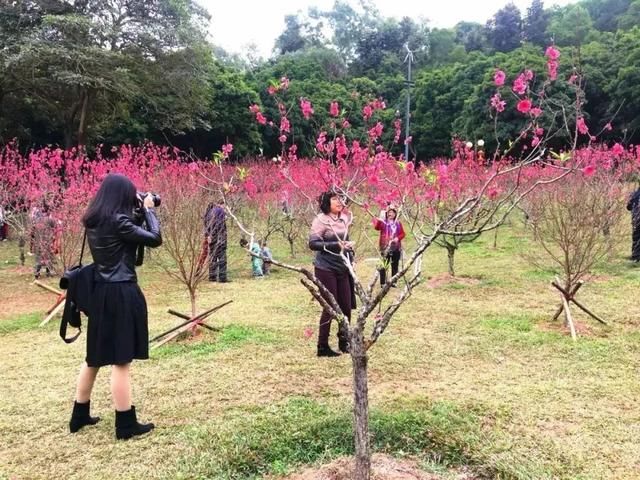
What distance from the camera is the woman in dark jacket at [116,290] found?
3.17 meters

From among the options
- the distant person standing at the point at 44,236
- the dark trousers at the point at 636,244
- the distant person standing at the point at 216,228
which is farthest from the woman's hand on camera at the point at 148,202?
the dark trousers at the point at 636,244

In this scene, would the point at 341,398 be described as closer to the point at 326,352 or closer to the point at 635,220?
the point at 326,352

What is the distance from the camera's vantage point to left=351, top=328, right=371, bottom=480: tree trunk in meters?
→ 2.66

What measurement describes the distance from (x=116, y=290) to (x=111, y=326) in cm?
21

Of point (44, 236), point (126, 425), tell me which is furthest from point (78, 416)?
point (44, 236)

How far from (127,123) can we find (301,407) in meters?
22.0

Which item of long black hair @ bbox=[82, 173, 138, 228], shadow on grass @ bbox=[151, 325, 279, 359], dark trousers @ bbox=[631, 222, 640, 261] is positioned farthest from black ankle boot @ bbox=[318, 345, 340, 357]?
dark trousers @ bbox=[631, 222, 640, 261]

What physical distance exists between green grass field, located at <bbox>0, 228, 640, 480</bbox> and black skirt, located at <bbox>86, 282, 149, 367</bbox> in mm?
558

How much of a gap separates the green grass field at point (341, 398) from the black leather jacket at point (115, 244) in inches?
40.3

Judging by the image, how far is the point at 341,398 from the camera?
3926mm

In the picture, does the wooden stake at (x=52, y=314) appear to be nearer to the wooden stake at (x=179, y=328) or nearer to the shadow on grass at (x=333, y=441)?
the wooden stake at (x=179, y=328)

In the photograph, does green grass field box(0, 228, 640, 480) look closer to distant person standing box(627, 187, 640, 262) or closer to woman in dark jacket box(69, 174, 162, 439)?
woman in dark jacket box(69, 174, 162, 439)

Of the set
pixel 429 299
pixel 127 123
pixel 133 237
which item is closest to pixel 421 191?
pixel 429 299

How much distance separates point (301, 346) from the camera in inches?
209
